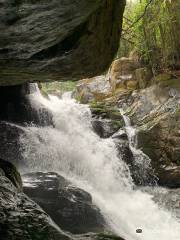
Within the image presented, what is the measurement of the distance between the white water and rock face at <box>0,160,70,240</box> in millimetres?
4355

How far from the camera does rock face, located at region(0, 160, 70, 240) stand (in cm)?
481

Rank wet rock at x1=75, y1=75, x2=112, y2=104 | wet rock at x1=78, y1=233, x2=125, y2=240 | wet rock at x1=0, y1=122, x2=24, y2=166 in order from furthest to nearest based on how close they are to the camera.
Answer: wet rock at x1=75, y1=75, x2=112, y2=104, wet rock at x1=0, y1=122, x2=24, y2=166, wet rock at x1=78, y1=233, x2=125, y2=240

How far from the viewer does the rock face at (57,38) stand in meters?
3.55

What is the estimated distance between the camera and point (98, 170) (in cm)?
1445

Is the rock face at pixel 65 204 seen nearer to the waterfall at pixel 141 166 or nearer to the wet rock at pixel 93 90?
the waterfall at pixel 141 166

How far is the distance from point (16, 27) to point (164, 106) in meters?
13.3

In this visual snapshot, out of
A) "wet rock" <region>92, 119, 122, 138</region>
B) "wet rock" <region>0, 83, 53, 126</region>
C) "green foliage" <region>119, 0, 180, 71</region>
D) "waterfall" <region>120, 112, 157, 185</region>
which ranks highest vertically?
"green foliage" <region>119, 0, 180, 71</region>

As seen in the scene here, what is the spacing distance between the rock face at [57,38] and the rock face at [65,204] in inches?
123

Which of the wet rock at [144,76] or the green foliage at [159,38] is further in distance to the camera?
Result: the wet rock at [144,76]

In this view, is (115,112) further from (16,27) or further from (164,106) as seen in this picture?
(16,27)

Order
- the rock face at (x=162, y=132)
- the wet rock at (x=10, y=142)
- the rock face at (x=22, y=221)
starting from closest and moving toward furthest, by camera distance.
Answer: the rock face at (x=22, y=221), the wet rock at (x=10, y=142), the rock face at (x=162, y=132)

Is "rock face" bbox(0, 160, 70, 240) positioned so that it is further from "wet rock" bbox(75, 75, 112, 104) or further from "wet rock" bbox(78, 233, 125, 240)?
"wet rock" bbox(75, 75, 112, 104)

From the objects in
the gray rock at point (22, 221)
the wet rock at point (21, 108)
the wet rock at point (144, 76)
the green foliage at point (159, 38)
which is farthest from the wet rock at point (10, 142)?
the wet rock at point (144, 76)

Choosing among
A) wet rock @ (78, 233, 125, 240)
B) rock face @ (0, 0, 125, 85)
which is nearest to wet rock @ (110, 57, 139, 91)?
rock face @ (0, 0, 125, 85)
